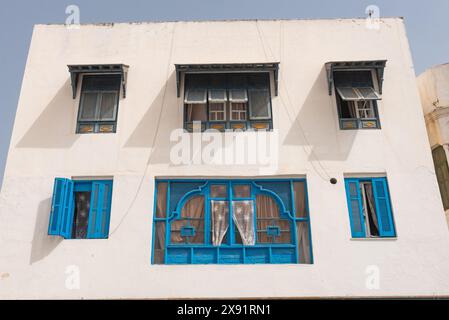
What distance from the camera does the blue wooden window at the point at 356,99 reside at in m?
9.55

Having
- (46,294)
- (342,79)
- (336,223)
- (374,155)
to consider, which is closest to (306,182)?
(336,223)

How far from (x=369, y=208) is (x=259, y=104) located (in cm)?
338

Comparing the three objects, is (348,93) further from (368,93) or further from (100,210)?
(100,210)

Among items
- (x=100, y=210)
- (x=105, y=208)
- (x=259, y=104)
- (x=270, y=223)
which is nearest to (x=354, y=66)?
(x=259, y=104)

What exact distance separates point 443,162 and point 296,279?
531 centimetres

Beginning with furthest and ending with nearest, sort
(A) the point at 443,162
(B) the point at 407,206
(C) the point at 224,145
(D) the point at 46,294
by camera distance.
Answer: (A) the point at 443,162, (C) the point at 224,145, (B) the point at 407,206, (D) the point at 46,294

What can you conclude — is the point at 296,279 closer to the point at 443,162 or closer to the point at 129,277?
the point at 129,277

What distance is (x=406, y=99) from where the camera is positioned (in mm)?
9836

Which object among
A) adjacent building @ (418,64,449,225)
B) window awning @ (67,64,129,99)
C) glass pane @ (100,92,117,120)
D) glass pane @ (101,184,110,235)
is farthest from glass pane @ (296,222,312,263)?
window awning @ (67,64,129,99)

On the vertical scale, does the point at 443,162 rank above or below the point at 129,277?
above

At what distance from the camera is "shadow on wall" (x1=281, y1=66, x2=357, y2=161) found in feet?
30.5

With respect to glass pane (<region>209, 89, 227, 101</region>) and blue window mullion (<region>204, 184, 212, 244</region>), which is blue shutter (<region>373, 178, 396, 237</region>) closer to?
blue window mullion (<region>204, 184, 212, 244</region>)

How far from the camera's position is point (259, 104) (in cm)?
988

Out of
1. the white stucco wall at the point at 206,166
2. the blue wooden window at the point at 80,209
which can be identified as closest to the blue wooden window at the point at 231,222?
the white stucco wall at the point at 206,166
